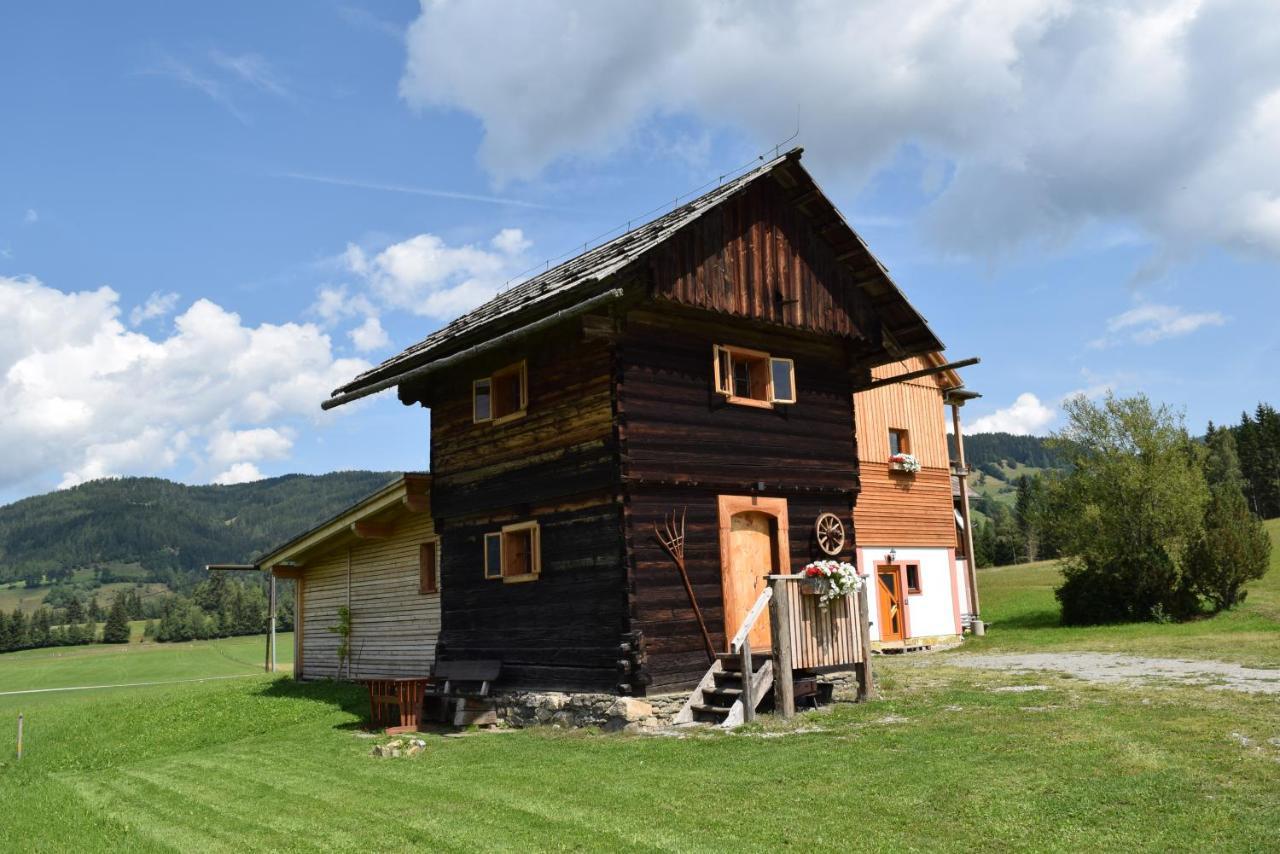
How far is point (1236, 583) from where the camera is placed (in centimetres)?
3116

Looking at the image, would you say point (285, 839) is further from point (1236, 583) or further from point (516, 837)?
point (1236, 583)

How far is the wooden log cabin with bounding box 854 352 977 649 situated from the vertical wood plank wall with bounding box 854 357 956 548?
3cm

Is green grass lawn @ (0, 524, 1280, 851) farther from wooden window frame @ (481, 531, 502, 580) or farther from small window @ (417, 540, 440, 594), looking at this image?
small window @ (417, 540, 440, 594)

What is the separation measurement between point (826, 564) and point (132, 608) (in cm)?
15065

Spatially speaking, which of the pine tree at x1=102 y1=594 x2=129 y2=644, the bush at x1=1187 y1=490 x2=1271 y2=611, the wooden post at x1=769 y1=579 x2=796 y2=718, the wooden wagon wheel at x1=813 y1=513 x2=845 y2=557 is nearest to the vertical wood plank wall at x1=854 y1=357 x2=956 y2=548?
the bush at x1=1187 y1=490 x2=1271 y2=611

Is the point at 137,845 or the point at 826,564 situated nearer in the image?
the point at 137,845

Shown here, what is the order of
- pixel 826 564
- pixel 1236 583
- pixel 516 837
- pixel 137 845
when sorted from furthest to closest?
pixel 1236 583 → pixel 826 564 → pixel 137 845 → pixel 516 837

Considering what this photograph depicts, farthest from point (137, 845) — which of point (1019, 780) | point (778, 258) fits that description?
point (778, 258)

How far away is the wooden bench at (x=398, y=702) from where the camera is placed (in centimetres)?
1669

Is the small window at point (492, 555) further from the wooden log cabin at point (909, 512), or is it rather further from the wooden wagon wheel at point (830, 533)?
the wooden log cabin at point (909, 512)

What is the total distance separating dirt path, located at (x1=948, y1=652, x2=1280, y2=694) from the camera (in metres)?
14.9

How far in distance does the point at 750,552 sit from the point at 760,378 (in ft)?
10.3

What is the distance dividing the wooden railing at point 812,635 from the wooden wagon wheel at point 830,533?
4.81 ft

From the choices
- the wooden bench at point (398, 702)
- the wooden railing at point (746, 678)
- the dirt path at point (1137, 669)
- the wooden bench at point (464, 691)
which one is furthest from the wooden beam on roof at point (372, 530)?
the dirt path at point (1137, 669)
